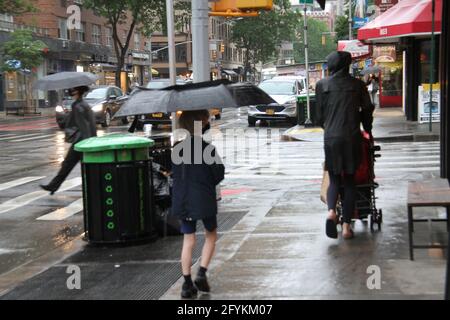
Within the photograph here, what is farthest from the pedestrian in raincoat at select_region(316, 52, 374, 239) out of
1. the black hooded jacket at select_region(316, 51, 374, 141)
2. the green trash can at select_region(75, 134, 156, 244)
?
the green trash can at select_region(75, 134, 156, 244)

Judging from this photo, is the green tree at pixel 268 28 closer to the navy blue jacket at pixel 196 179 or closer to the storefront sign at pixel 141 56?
the storefront sign at pixel 141 56

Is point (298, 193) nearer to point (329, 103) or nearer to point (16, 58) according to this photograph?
point (329, 103)

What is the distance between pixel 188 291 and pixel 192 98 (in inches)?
62.6

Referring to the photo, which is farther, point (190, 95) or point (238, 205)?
point (238, 205)

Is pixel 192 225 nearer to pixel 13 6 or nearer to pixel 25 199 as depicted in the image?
pixel 25 199

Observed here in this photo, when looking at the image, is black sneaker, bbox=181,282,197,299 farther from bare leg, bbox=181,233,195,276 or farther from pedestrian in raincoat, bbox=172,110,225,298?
bare leg, bbox=181,233,195,276

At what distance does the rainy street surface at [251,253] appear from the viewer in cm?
557

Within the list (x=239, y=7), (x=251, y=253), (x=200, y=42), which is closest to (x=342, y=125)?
(x=251, y=253)

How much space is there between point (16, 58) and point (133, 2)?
9.96m

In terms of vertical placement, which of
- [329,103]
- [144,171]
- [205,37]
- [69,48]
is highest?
[69,48]

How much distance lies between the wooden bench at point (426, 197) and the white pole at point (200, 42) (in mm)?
3750

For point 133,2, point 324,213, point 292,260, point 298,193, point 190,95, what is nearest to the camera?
point 190,95

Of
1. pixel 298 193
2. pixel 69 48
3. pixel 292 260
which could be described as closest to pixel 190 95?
pixel 292 260

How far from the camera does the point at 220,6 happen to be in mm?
9961
